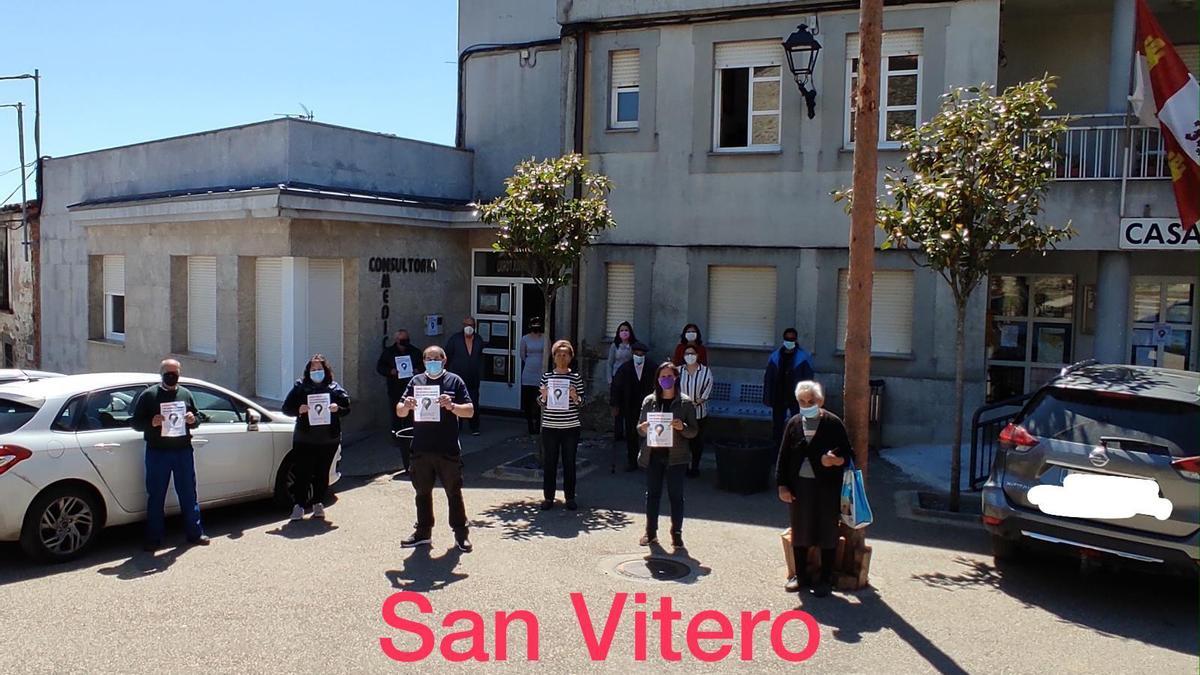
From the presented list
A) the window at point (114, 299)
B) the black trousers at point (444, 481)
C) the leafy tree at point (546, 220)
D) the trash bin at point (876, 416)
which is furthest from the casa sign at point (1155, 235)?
the window at point (114, 299)

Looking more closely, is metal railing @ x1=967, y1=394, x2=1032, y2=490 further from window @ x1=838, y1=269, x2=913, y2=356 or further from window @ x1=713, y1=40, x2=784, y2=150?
window @ x1=713, y1=40, x2=784, y2=150

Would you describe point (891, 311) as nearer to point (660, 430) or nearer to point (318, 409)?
point (660, 430)

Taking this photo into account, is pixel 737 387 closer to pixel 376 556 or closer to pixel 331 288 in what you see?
pixel 331 288

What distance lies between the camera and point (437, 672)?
568cm

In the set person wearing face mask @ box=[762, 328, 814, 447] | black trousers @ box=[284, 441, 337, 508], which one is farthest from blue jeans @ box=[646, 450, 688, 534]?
person wearing face mask @ box=[762, 328, 814, 447]

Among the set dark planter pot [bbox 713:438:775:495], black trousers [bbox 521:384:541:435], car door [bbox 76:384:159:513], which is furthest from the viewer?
black trousers [bbox 521:384:541:435]

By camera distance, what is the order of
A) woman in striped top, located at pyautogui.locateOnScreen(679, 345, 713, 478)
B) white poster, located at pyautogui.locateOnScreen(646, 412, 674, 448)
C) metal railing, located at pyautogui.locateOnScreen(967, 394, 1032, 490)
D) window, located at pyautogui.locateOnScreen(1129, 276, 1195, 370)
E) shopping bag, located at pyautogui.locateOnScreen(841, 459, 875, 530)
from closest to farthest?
shopping bag, located at pyautogui.locateOnScreen(841, 459, 875, 530), white poster, located at pyautogui.locateOnScreen(646, 412, 674, 448), metal railing, located at pyautogui.locateOnScreen(967, 394, 1032, 490), woman in striped top, located at pyautogui.locateOnScreen(679, 345, 713, 478), window, located at pyautogui.locateOnScreen(1129, 276, 1195, 370)

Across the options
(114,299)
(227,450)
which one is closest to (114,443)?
(227,450)

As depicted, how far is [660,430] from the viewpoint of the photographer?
836cm

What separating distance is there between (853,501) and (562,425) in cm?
344

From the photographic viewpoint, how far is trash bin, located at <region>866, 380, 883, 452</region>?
12.9m

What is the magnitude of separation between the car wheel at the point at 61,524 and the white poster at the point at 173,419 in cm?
83

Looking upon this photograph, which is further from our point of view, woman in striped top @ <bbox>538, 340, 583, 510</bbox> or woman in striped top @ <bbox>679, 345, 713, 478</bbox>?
woman in striped top @ <bbox>679, 345, 713, 478</bbox>

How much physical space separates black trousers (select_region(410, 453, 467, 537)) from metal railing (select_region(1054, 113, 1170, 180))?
8675 mm
